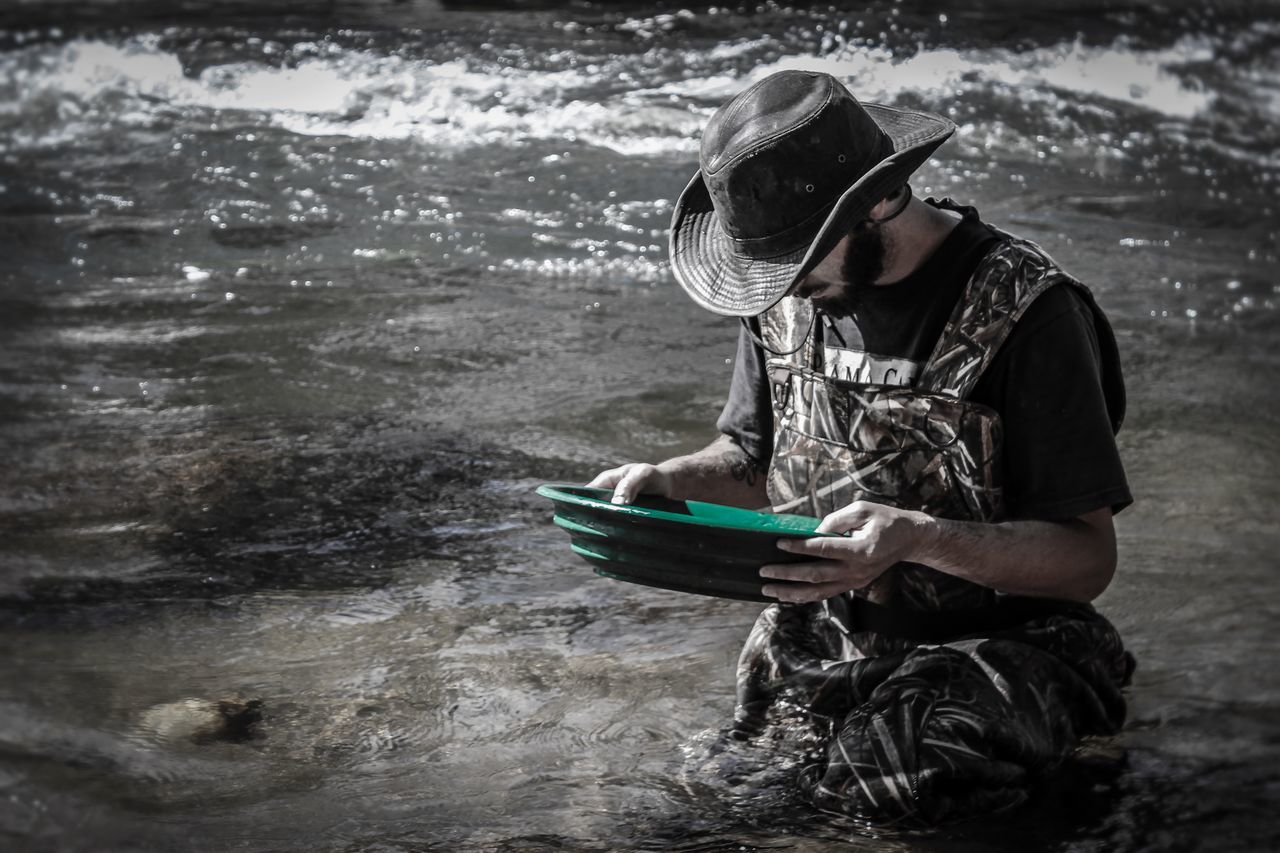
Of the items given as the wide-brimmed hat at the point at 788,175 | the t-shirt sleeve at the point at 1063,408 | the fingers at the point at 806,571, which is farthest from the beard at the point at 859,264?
the fingers at the point at 806,571

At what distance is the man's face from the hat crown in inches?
5.6

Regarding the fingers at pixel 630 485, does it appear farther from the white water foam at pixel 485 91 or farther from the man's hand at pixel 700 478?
the white water foam at pixel 485 91

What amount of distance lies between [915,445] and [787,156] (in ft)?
2.05

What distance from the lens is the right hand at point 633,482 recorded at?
2906 millimetres

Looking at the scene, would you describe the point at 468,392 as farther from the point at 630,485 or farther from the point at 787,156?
the point at 787,156

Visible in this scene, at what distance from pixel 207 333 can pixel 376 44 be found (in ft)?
18.3

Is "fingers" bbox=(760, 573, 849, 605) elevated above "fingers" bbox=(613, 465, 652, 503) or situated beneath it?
situated beneath

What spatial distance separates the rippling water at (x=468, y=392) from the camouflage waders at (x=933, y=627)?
0.41 feet

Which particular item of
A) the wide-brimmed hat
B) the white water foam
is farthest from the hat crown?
the white water foam

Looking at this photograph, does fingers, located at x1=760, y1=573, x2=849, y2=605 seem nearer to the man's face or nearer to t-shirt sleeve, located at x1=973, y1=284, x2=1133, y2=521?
t-shirt sleeve, located at x1=973, y1=284, x2=1133, y2=521

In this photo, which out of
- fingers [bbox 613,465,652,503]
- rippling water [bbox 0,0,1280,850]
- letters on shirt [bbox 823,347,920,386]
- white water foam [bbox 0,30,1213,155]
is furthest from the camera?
white water foam [bbox 0,30,1213,155]

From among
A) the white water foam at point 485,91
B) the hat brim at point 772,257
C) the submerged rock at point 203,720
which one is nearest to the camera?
the hat brim at point 772,257

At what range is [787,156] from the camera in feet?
8.16

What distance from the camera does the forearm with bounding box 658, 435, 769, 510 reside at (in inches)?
121
